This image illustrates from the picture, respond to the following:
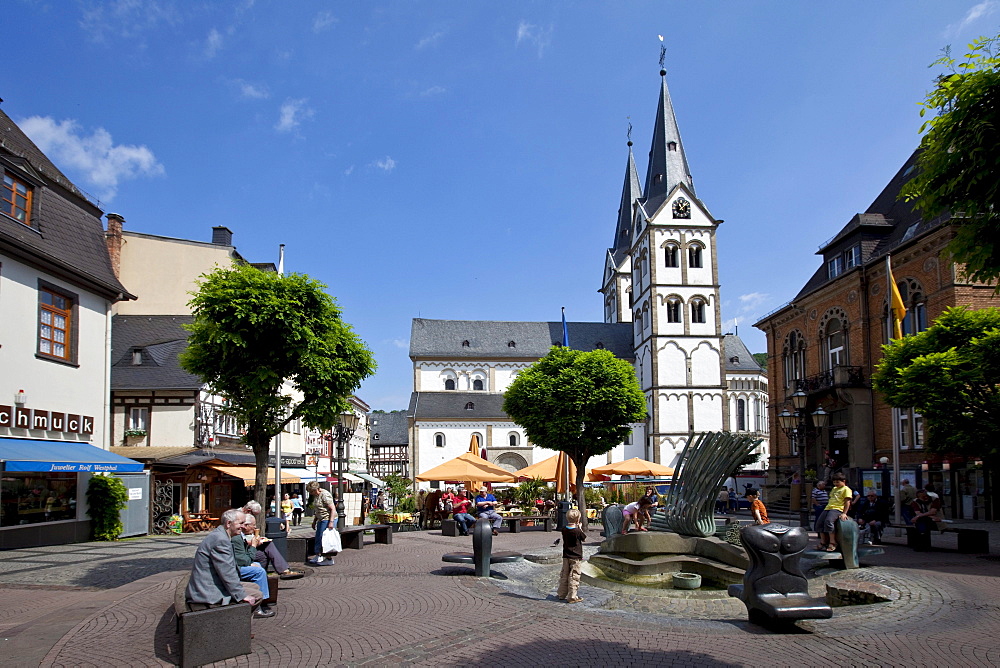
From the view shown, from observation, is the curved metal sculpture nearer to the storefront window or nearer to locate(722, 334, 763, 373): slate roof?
the storefront window

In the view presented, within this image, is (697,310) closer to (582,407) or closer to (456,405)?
(456,405)

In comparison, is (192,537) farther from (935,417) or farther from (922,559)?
(935,417)

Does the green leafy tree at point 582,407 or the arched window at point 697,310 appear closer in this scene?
the green leafy tree at point 582,407

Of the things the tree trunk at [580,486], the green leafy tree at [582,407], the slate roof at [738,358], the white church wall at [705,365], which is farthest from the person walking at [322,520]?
the slate roof at [738,358]

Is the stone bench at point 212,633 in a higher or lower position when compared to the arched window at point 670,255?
lower

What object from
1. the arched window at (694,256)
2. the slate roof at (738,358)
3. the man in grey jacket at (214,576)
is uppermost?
the arched window at (694,256)

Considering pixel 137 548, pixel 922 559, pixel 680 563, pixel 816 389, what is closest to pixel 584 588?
pixel 680 563

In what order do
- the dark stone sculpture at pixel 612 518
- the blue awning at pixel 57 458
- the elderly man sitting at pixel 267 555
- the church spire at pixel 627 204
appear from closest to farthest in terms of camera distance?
the elderly man sitting at pixel 267 555 → the blue awning at pixel 57 458 → the dark stone sculpture at pixel 612 518 → the church spire at pixel 627 204

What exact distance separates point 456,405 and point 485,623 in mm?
57873

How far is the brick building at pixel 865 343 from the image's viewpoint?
93.9 feet

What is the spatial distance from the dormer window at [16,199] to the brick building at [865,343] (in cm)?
2456

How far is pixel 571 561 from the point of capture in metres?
11.2

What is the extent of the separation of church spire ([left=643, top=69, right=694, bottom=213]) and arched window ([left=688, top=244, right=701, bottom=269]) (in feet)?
15.8

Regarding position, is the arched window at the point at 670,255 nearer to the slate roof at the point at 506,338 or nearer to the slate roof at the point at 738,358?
the slate roof at the point at 506,338
